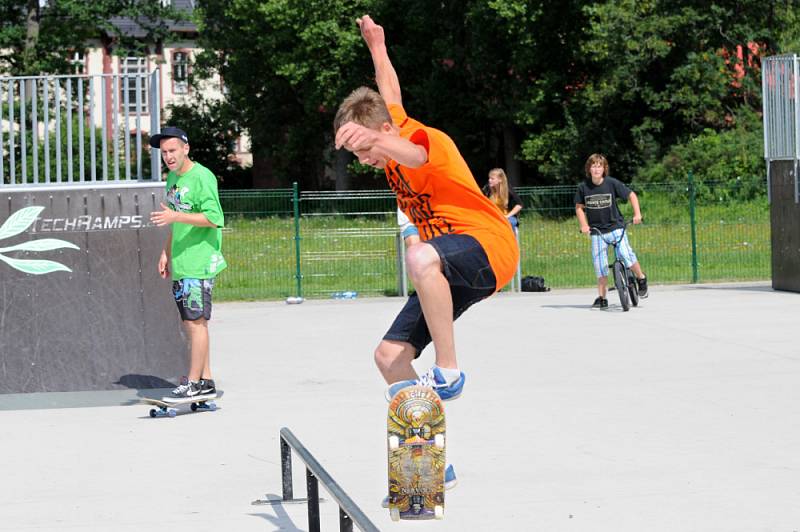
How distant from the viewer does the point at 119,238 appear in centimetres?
1038

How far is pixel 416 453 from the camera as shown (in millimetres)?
5230

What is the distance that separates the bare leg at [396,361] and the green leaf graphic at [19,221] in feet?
17.7

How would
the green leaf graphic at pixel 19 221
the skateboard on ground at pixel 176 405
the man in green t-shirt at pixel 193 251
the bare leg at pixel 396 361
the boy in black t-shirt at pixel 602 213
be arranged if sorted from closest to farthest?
the bare leg at pixel 396 361
the skateboard on ground at pixel 176 405
the man in green t-shirt at pixel 193 251
the green leaf graphic at pixel 19 221
the boy in black t-shirt at pixel 602 213

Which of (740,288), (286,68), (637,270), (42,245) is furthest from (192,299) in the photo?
(286,68)

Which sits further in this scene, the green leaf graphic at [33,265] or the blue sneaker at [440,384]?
the green leaf graphic at [33,265]

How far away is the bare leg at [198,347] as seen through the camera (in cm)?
948

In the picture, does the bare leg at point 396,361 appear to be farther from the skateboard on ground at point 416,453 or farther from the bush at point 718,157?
the bush at point 718,157

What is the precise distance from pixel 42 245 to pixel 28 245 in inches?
4.2

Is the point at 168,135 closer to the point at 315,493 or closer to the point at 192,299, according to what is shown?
the point at 192,299

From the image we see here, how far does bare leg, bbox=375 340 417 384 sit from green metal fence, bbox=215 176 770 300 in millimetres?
13107

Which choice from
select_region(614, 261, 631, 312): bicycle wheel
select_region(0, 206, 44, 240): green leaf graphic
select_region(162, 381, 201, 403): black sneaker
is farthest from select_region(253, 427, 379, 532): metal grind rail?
select_region(614, 261, 631, 312): bicycle wheel

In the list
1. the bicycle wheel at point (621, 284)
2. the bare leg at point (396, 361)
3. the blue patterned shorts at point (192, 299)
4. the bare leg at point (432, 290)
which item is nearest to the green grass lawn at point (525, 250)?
the bicycle wheel at point (621, 284)

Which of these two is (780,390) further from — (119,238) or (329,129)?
(329,129)

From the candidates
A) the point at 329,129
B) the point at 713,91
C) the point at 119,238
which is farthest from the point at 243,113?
the point at 119,238
